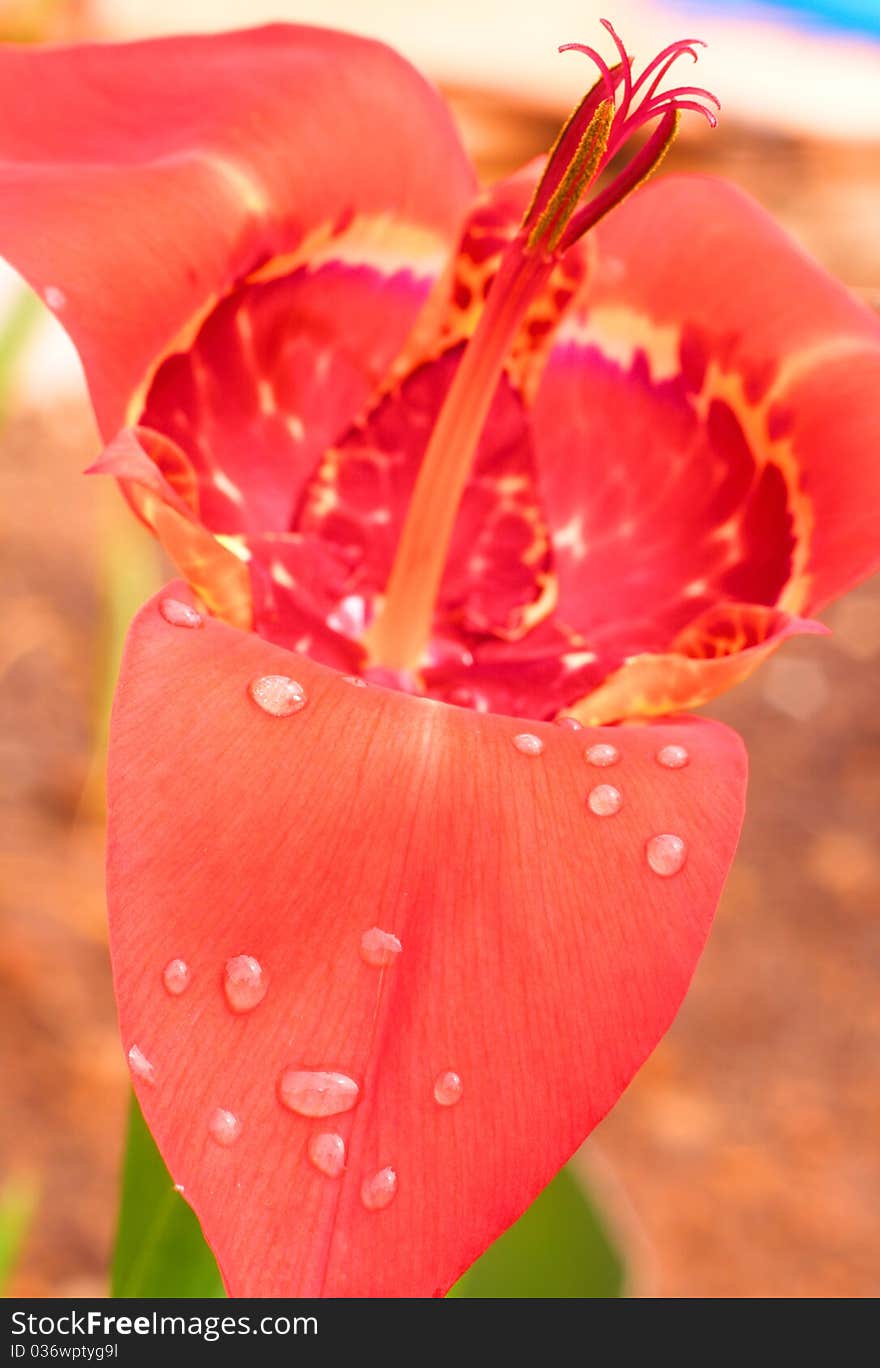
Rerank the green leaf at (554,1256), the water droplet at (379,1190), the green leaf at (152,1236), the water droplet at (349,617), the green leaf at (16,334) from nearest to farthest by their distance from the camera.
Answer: the water droplet at (379,1190), the green leaf at (152,1236), the water droplet at (349,617), the green leaf at (554,1256), the green leaf at (16,334)

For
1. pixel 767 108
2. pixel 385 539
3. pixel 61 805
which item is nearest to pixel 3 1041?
pixel 61 805

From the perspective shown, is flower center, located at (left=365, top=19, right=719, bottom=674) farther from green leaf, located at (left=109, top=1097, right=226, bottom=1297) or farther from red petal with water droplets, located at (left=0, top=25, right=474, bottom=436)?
green leaf, located at (left=109, top=1097, right=226, bottom=1297)

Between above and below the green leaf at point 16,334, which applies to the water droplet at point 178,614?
above

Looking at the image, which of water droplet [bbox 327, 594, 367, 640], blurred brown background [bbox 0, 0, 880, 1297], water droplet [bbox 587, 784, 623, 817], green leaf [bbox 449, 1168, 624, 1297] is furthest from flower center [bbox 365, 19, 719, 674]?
blurred brown background [bbox 0, 0, 880, 1297]

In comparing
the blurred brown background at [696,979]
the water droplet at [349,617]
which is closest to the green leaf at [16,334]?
the blurred brown background at [696,979]

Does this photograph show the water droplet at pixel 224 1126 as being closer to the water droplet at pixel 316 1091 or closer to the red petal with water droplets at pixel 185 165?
the water droplet at pixel 316 1091

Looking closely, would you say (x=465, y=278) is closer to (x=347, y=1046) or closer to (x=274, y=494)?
(x=274, y=494)

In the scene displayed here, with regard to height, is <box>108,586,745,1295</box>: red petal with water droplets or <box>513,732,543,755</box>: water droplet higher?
<box>513,732,543,755</box>: water droplet

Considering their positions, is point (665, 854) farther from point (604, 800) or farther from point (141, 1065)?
point (141, 1065)
